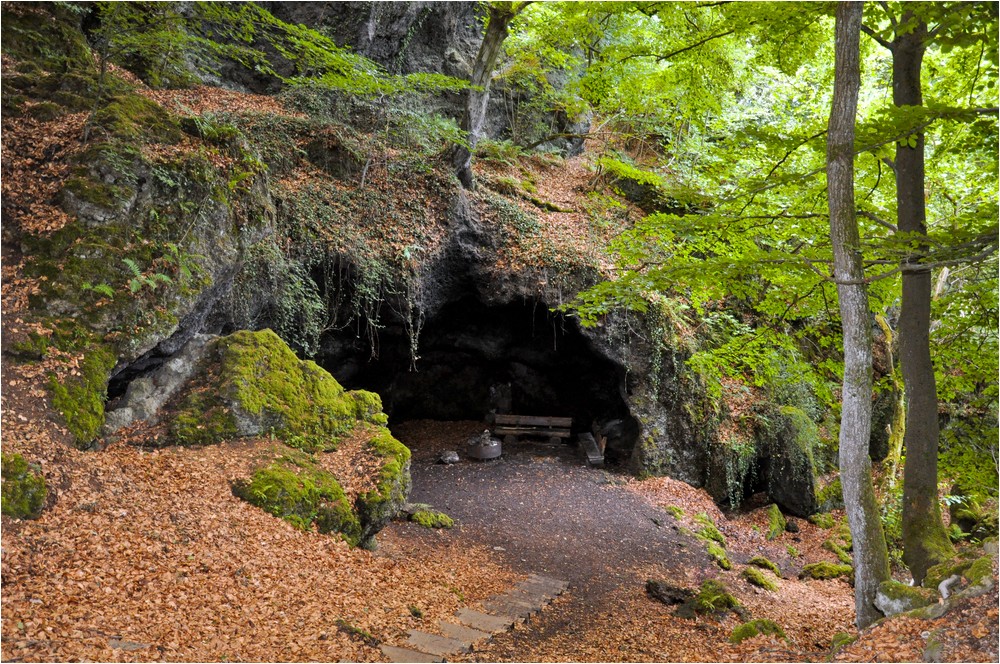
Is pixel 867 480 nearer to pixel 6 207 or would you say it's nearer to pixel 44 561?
pixel 44 561

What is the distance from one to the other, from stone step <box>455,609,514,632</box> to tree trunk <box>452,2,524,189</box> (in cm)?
868

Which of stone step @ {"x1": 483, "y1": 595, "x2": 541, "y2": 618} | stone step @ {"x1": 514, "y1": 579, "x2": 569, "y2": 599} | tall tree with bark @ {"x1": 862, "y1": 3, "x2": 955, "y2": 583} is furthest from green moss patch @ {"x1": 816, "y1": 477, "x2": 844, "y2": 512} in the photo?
stone step @ {"x1": 483, "y1": 595, "x2": 541, "y2": 618}

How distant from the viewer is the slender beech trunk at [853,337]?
5770 millimetres

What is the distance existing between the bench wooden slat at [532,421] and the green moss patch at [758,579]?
19.1ft

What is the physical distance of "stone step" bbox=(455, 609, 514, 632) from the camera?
19.4 feet

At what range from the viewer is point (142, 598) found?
438 cm

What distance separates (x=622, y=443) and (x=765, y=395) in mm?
3467

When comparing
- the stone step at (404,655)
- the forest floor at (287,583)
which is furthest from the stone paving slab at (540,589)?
the stone step at (404,655)

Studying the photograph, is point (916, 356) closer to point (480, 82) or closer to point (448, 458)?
point (448, 458)

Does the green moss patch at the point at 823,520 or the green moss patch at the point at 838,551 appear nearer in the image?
the green moss patch at the point at 838,551

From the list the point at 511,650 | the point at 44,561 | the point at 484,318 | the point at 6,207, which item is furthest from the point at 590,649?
the point at 484,318

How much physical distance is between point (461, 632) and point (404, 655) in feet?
3.30

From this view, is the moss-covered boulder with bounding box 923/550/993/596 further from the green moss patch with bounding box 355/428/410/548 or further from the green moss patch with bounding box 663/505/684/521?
the green moss patch with bounding box 663/505/684/521

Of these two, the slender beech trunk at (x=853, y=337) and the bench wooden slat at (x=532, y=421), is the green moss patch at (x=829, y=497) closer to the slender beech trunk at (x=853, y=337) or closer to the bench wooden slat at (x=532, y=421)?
the bench wooden slat at (x=532, y=421)
